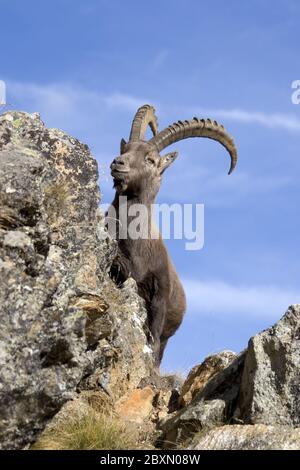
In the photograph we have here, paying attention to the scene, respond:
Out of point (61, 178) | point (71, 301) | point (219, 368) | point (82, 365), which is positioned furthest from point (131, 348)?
point (82, 365)

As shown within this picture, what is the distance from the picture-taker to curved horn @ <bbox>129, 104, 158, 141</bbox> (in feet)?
51.8

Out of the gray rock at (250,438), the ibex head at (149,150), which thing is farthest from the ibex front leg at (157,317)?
the gray rock at (250,438)

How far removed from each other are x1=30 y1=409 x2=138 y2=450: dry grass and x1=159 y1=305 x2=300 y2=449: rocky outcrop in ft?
2.04

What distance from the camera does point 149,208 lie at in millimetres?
14773

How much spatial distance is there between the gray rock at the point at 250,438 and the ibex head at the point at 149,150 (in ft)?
23.4

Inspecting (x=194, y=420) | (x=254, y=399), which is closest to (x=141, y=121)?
(x=194, y=420)

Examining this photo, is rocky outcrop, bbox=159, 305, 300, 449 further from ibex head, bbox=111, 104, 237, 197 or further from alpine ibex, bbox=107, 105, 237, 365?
ibex head, bbox=111, 104, 237, 197

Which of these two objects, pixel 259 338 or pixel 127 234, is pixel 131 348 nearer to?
pixel 259 338

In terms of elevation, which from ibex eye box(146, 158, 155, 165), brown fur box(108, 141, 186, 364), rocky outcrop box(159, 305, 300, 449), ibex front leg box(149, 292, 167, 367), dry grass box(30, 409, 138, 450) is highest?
ibex eye box(146, 158, 155, 165)

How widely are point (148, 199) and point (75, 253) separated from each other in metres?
5.68

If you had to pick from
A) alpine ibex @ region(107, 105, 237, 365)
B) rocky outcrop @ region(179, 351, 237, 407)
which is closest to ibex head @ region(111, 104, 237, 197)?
alpine ibex @ region(107, 105, 237, 365)

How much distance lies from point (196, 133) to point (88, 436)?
9157 mm

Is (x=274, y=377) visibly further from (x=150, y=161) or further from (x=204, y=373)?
(x=150, y=161)

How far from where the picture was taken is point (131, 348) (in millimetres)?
10703
